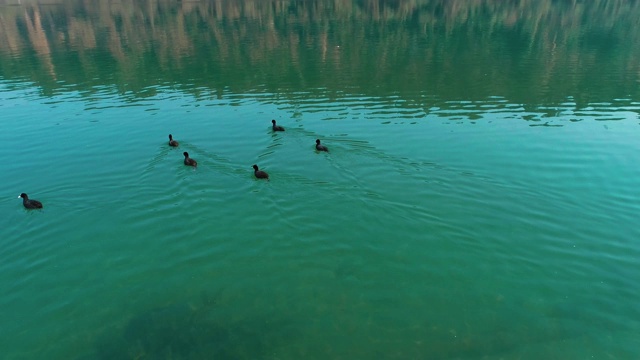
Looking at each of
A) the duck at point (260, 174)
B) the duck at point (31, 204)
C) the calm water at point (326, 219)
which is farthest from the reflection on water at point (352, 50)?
the duck at point (31, 204)

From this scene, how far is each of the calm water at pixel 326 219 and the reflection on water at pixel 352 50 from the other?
1043mm

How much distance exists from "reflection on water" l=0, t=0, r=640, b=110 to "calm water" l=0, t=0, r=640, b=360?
1.04m

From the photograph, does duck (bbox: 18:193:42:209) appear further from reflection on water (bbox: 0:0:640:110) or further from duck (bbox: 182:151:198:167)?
reflection on water (bbox: 0:0:640:110)

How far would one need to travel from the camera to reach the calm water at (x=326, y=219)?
13.9m

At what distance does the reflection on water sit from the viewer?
1753 inches

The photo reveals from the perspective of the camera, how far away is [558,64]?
172 feet

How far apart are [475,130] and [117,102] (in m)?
32.5

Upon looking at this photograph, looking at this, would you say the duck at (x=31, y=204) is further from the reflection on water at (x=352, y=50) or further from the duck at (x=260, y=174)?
the reflection on water at (x=352, y=50)

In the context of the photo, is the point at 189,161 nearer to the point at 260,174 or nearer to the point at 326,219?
the point at 260,174

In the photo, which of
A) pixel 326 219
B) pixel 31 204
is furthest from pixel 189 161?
pixel 326 219

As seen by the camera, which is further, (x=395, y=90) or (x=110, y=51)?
(x=110, y=51)

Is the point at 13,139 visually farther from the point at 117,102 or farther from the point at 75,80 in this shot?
the point at 75,80

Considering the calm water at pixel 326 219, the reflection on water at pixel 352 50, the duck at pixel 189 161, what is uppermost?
the reflection on water at pixel 352 50

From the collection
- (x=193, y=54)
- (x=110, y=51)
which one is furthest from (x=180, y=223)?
(x=110, y=51)
